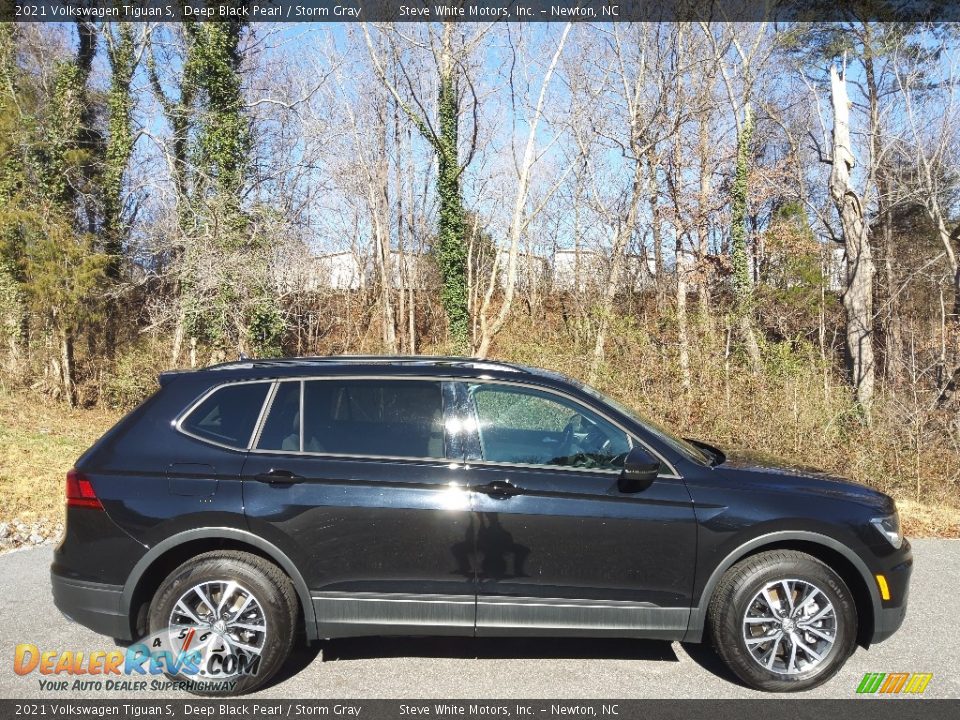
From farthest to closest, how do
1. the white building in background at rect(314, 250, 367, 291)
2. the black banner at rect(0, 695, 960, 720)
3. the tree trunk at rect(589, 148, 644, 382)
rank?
the white building in background at rect(314, 250, 367, 291) → the tree trunk at rect(589, 148, 644, 382) → the black banner at rect(0, 695, 960, 720)

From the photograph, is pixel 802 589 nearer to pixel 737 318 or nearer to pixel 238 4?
pixel 737 318

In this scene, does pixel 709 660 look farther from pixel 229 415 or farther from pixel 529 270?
pixel 529 270

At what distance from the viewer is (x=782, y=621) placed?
13.2 feet

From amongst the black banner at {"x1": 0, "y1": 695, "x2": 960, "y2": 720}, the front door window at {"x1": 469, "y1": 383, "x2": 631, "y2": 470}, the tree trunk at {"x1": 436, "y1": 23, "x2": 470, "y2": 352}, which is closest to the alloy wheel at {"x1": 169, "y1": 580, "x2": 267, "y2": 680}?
the black banner at {"x1": 0, "y1": 695, "x2": 960, "y2": 720}

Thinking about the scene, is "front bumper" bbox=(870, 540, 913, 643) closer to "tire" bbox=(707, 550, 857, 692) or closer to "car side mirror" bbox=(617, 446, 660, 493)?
"tire" bbox=(707, 550, 857, 692)

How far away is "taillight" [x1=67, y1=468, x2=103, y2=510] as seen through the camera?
4051 millimetres

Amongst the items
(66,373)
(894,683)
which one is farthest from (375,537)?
(66,373)

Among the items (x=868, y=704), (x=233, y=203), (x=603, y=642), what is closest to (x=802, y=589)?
(x=868, y=704)

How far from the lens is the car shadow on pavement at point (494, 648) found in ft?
14.5

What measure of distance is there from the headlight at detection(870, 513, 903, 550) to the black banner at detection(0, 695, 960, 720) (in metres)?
0.83

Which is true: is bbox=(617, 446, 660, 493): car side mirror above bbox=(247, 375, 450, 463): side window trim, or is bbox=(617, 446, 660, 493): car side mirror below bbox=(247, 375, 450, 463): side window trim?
below

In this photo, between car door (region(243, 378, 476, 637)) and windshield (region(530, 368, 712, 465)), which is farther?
windshield (region(530, 368, 712, 465))

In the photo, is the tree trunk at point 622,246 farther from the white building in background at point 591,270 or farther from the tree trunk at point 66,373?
the tree trunk at point 66,373

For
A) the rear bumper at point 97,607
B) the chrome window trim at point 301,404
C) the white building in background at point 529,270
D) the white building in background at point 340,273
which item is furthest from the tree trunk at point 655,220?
the rear bumper at point 97,607
